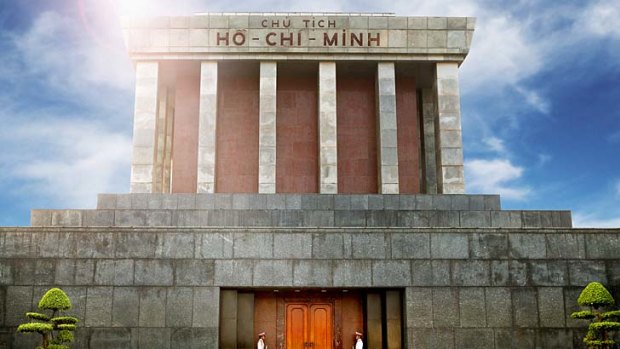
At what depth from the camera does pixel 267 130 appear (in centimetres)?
2695

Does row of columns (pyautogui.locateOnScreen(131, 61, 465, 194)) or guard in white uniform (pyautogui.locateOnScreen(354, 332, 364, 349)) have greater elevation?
row of columns (pyautogui.locateOnScreen(131, 61, 465, 194))

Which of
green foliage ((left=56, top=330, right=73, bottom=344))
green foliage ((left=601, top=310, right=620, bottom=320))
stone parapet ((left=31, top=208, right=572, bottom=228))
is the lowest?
green foliage ((left=56, top=330, right=73, bottom=344))

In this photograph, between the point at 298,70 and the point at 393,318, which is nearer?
the point at 393,318

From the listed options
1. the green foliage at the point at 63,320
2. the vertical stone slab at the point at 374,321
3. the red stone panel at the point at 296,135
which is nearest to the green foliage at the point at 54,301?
the green foliage at the point at 63,320

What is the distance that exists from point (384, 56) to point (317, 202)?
A: 835 centimetres

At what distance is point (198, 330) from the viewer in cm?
1923

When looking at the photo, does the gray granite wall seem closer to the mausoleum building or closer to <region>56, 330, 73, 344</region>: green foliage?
the mausoleum building

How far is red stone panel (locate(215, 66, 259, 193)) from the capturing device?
90.7 ft

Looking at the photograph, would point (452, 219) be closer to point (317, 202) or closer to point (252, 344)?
point (317, 202)

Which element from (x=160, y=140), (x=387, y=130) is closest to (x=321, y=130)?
A: (x=387, y=130)

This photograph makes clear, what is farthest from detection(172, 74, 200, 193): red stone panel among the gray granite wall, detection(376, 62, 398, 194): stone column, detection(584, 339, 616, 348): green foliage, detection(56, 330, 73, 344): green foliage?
detection(584, 339, 616, 348): green foliage

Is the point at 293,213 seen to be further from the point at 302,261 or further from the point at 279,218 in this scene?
the point at 302,261

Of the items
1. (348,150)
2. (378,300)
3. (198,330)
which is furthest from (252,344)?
(348,150)

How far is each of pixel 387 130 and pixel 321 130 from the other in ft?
9.10
